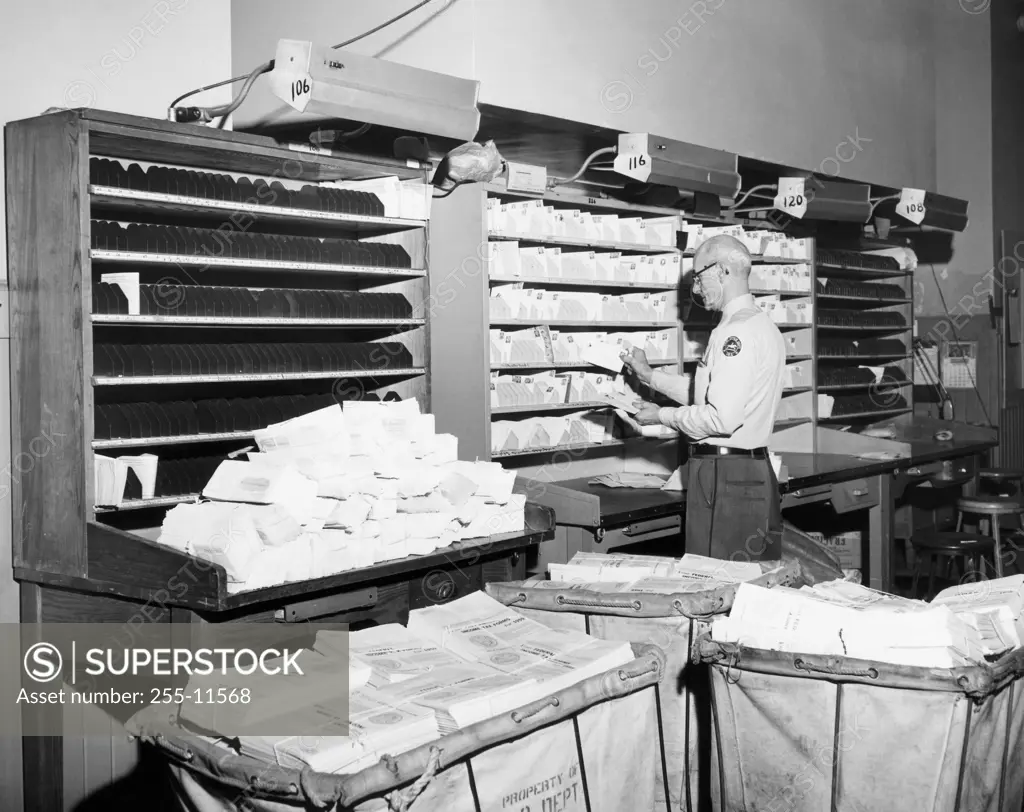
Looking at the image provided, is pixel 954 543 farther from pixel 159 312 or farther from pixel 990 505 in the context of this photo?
pixel 159 312

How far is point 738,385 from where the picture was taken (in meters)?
4.16

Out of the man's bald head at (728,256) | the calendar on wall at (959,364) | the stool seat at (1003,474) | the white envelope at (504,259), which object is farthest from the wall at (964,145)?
the white envelope at (504,259)

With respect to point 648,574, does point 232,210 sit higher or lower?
higher

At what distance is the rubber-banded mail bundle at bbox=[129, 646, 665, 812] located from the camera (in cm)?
175

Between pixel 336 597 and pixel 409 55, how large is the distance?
7.15 feet

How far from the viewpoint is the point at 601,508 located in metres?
4.41

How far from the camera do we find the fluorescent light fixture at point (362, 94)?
3.40 m

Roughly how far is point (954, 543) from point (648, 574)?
10.1ft

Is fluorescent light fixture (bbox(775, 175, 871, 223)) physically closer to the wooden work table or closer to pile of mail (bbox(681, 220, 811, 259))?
pile of mail (bbox(681, 220, 811, 259))

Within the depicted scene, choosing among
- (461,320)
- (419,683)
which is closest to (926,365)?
(461,320)

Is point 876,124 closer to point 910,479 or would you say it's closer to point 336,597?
point 910,479

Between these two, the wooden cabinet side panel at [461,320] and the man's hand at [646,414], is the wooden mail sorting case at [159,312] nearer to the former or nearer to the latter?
the wooden cabinet side panel at [461,320]

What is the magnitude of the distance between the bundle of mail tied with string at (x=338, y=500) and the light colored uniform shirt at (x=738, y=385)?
95cm

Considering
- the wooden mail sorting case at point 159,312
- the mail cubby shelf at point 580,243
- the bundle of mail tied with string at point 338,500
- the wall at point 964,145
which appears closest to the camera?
the bundle of mail tied with string at point 338,500
